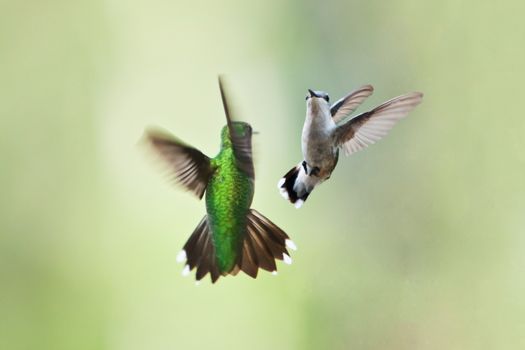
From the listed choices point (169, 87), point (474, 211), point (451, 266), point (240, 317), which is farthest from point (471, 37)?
point (240, 317)

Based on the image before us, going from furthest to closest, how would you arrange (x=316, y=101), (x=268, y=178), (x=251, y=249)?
(x=268, y=178) → (x=251, y=249) → (x=316, y=101)

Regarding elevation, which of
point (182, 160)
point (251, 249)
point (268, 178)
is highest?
point (268, 178)

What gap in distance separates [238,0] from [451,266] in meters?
0.82

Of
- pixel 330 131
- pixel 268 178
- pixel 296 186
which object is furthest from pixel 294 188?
pixel 268 178

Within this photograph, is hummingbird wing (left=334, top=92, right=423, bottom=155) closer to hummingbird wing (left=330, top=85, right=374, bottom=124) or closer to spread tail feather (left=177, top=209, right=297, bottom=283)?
hummingbird wing (left=330, top=85, right=374, bottom=124)

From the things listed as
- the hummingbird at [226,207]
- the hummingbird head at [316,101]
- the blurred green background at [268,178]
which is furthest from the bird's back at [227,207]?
the blurred green background at [268,178]

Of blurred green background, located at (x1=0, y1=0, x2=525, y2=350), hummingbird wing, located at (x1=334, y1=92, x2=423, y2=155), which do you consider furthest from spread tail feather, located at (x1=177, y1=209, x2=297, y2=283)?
blurred green background, located at (x1=0, y1=0, x2=525, y2=350)

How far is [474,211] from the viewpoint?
4.17 feet

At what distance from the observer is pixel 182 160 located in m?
0.73

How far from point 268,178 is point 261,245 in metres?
0.58

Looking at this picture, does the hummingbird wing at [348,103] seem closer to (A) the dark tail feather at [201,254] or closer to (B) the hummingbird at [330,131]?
(B) the hummingbird at [330,131]

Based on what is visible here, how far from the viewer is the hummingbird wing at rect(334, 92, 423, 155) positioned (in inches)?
30.4

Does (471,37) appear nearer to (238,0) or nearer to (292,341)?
(238,0)

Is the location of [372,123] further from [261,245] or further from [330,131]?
[261,245]
